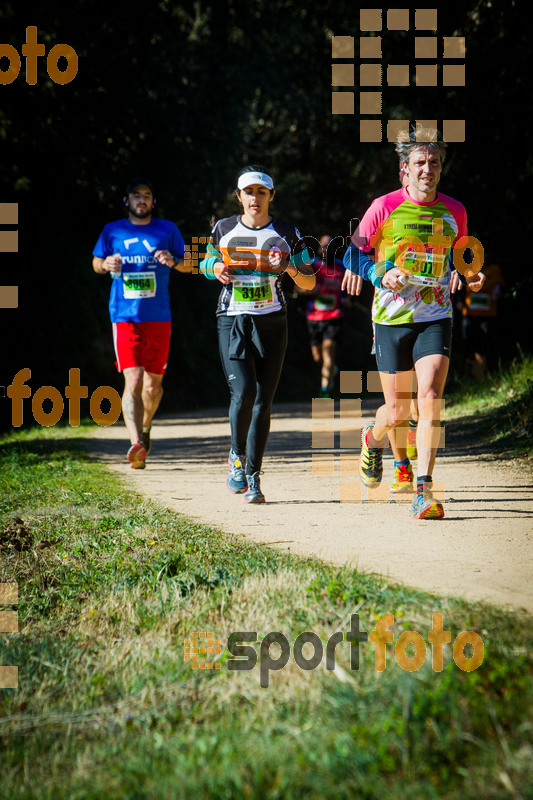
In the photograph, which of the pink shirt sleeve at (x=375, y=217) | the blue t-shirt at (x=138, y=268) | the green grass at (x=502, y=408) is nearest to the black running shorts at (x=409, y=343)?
the pink shirt sleeve at (x=375, y=217)

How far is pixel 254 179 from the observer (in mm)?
6191

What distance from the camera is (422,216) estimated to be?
5.67 m

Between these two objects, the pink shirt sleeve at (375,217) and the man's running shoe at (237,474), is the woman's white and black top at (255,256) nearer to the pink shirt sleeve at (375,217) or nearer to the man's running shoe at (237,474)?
the pink shirt sleeve at (375,217)

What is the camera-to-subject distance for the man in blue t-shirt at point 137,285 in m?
7.75

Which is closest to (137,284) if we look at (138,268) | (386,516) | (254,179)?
(138,268)

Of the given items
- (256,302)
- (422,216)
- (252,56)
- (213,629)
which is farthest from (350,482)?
(252,56)

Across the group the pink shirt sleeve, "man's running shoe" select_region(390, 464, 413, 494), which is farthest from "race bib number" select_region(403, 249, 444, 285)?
"man's running shoe" select_region(390, 464, 413, 494)

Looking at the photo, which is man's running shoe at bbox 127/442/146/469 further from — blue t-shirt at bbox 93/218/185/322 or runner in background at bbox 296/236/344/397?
runner in background at bbox 296/236/344/397

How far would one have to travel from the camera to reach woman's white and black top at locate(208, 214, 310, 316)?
20.5ft

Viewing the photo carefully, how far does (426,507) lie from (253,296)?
73.5 inches

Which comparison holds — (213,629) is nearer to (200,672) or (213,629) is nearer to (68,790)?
(200,672)

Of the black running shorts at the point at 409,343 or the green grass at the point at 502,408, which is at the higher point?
the black running shorts at the point at 409,343

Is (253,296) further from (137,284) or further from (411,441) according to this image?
(137,284)

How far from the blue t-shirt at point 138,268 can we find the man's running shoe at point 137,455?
1046mm
